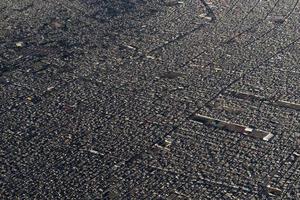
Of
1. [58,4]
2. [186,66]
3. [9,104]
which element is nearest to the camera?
[9,104]

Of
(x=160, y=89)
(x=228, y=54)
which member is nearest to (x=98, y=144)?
(x=160, y=89)

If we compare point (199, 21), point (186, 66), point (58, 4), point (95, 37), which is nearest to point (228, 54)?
point (186, 66)

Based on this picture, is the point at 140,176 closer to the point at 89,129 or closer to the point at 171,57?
the point at 89,129

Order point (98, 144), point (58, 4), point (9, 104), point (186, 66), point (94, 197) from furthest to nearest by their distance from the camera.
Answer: point (58, 4) < point (186, 66) < point (9, 104) < point (98, 144) < point (94, 197)

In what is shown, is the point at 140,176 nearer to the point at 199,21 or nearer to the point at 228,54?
the point at 228,54

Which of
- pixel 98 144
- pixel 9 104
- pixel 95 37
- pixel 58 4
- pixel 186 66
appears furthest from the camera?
pixel 58 4

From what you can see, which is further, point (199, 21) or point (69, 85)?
point (199, 21)
